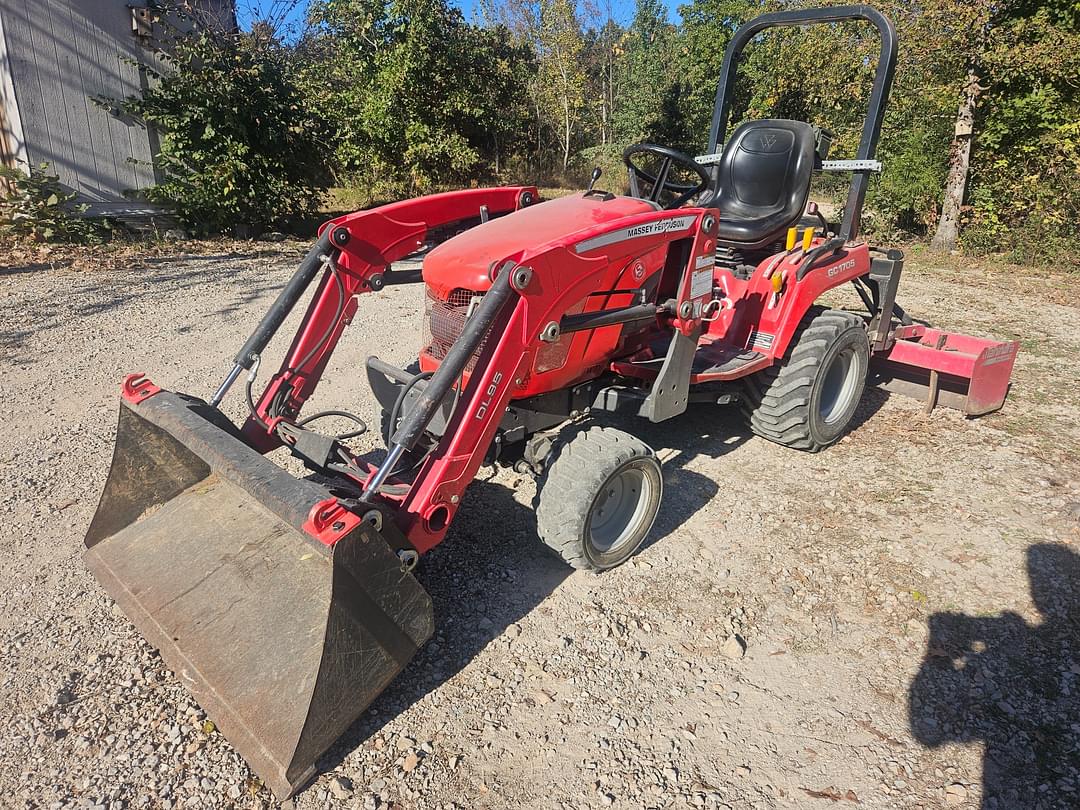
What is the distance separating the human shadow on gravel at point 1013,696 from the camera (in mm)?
2371

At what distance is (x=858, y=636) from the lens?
9.95 feet

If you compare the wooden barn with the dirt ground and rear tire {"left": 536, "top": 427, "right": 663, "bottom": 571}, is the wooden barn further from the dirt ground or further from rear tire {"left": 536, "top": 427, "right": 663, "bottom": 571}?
rear tire {"left": 536, "top": 427, "right": 663, "bottom": 571}

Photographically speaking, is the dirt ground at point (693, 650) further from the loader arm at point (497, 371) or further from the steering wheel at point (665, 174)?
the steering wheel at point (665, 174)

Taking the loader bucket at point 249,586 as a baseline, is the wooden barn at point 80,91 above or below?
above

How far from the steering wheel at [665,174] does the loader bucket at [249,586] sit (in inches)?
91.2

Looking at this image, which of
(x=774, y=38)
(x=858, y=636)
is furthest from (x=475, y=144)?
(x=858, y=636)

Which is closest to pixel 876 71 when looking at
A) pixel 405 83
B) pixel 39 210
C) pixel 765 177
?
pixel 765 177

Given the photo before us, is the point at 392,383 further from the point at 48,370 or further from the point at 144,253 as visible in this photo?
the point at 144,253

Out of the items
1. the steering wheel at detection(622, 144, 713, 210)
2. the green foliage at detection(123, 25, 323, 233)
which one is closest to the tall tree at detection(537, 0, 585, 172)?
the green foliage at detection(123, 25, 323, 233)

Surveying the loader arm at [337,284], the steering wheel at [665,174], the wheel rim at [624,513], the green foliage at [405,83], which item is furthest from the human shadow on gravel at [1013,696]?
the green foliage at [405,83]

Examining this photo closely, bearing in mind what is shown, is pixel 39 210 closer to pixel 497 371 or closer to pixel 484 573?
pixel 484 573

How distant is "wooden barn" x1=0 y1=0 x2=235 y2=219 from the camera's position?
9.24 m

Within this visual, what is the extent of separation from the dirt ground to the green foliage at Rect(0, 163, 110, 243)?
545 cm

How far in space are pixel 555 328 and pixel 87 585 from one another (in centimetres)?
230
